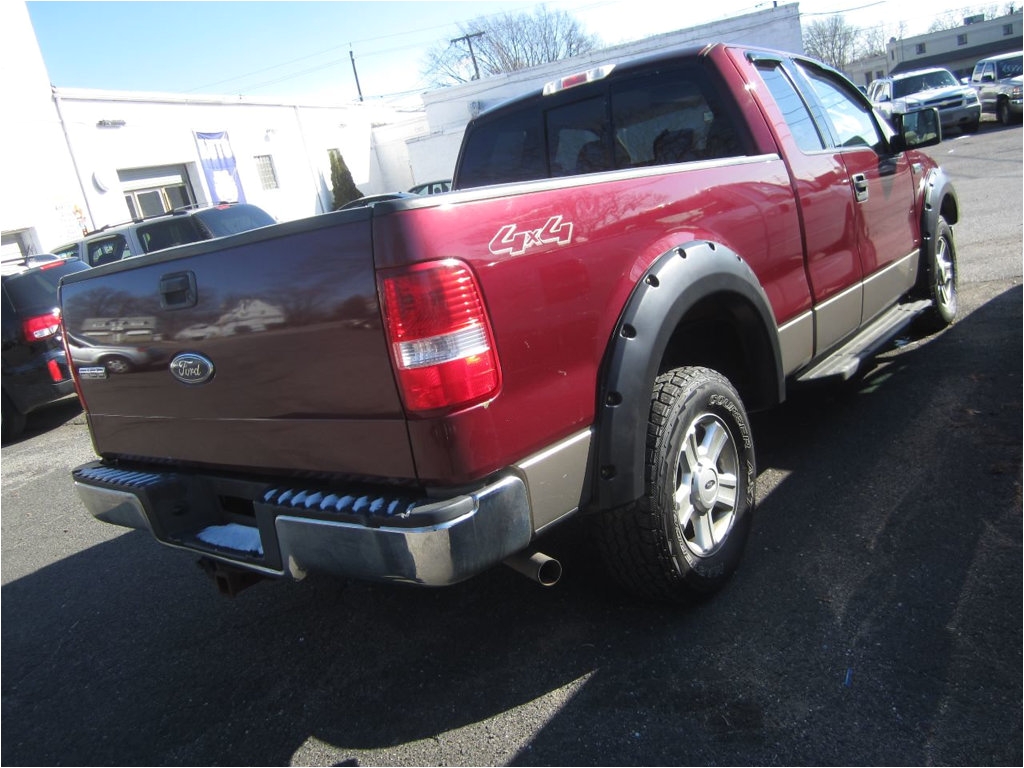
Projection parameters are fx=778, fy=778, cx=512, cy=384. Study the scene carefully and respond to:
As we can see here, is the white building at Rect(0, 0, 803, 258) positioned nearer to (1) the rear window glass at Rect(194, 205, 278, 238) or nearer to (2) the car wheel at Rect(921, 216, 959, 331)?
(1) the rear window glass at Rect(194, 205, 278, 238)

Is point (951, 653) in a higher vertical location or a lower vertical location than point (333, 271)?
lower

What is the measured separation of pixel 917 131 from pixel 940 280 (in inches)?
44.1

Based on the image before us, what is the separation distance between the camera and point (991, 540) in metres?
2.96

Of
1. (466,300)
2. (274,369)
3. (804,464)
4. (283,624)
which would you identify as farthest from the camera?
(804,464)

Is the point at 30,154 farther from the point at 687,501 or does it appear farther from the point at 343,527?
the point at 687,501

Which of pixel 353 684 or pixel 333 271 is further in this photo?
pixel 353 684

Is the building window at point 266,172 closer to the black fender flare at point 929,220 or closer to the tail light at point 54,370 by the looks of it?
the tail light at point 54,370

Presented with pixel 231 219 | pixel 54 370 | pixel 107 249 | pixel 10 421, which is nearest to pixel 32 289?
pixel 54 370

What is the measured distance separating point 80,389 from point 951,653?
318 centimetres

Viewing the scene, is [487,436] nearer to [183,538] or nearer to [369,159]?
[183,538]

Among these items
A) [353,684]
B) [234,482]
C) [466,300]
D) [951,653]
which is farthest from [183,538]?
[951,653]

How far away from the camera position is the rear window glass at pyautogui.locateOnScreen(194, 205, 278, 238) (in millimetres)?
10250

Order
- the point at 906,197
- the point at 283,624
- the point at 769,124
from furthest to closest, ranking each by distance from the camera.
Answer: the point at 906,197 → the point at 769,124 → the point at 283,624

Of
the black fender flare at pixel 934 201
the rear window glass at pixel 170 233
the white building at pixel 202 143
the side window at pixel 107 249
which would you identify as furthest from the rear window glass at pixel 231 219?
the black fender flare at pixel 934 201
